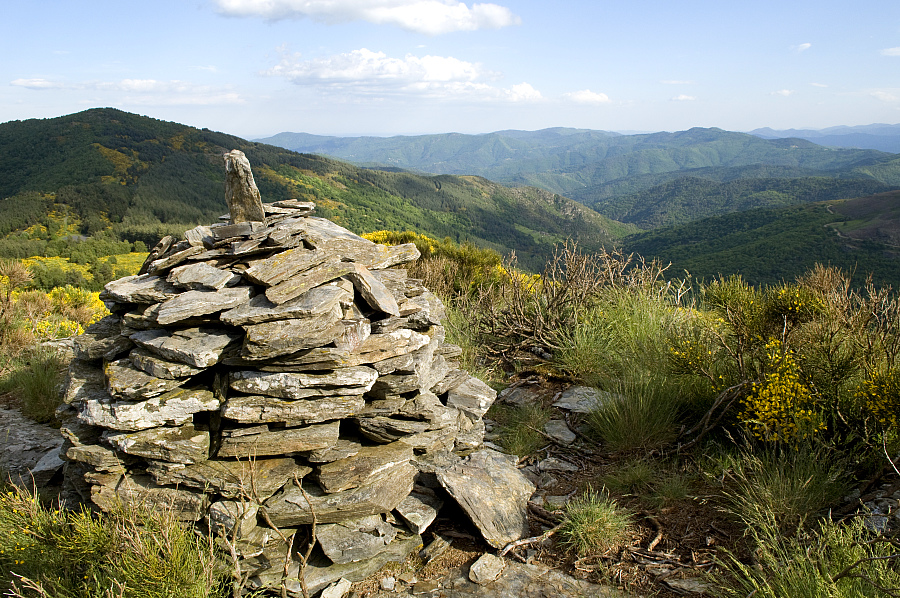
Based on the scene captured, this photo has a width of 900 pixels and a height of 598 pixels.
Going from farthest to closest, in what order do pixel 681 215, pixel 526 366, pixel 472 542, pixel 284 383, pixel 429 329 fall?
pixel 681 215 → pixel 526 366 → pixel 429 329 → pixel 472 542 → pixel 284 383

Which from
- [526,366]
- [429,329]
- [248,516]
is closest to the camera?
[248,516]

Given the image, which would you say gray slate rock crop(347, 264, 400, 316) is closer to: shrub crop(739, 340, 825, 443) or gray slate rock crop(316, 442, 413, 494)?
gray slate rock crop(316, 442, 413, 494)

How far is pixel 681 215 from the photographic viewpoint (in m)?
199

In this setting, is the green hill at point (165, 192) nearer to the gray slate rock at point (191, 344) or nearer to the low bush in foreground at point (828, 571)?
the gray slate rock at point (191, 344)

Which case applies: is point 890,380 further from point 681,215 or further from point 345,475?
point 681,215

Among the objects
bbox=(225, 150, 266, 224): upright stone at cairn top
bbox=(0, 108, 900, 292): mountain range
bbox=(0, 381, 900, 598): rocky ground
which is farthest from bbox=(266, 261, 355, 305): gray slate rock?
bbox=(0, 108, 900, 292): mountain range

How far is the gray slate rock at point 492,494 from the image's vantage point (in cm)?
372

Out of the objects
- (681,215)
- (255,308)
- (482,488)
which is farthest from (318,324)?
(681,215)

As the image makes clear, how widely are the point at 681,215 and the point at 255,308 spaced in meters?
223

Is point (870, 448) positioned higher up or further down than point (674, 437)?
higher up

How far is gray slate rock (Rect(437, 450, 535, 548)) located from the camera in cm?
372

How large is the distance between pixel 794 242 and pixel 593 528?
82980 millimetres

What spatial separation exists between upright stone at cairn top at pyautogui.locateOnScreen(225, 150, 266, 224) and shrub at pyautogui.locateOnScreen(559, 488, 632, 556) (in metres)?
3.83

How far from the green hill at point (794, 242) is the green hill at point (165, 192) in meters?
20.5
